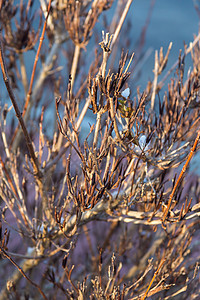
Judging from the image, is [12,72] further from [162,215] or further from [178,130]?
[162,215]

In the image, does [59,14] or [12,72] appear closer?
[59,14]

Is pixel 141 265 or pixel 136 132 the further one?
pixel 141 265

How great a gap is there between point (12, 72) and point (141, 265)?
8.58 feet

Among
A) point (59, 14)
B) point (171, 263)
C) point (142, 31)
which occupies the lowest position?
point (171, 263)

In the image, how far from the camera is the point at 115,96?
4.05ft

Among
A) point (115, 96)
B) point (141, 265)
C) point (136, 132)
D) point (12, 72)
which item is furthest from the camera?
point (12, 72)

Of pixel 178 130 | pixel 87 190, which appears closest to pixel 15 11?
pixel 178 130

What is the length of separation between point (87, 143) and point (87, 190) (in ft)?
0.77

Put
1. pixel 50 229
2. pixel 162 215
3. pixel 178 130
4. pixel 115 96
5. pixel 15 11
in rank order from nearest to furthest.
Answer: pixel 115 96 < pixel 162 215 < pixel 178 130 < pixel 50 229 < pixel 15 11

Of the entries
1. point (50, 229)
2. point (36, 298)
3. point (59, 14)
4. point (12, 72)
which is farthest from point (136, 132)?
point (12, 72)

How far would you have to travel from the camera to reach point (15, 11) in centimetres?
277

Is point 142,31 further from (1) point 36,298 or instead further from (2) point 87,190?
(1) point 36,298

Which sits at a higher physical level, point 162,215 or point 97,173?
point 97,173

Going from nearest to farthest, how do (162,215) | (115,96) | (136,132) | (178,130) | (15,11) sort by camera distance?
(115,96), (136,132), (162,215), (178,130), (15,11)
